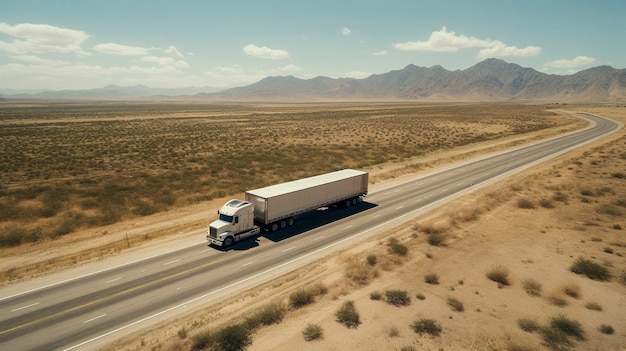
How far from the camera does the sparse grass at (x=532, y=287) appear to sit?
1830cm

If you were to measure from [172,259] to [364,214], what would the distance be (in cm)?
1845

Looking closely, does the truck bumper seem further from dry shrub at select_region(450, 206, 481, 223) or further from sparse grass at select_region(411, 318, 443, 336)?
dry shrub at select_region(450, 206, 481, 223)

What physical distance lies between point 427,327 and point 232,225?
16658 millimetres

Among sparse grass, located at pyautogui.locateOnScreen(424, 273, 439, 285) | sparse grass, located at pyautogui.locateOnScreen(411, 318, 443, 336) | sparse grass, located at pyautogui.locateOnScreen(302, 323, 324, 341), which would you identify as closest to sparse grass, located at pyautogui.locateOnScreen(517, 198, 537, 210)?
sparse grass, located at pyautogui.locateOnScreen(424, 273, 439, 285)

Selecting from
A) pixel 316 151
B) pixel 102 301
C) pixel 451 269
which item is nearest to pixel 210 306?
pixel 102 301

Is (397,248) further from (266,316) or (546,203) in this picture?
(546,203)

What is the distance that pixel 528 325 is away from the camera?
1538 cm

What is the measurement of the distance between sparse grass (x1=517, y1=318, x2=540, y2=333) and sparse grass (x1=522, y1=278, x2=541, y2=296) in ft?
9.88

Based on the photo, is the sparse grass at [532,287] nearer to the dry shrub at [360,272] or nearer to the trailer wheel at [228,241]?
the dry shrub at [360,272]

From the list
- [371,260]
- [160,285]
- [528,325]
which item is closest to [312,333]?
[371,260]

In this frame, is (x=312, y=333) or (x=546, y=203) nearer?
(x=312, y=333)

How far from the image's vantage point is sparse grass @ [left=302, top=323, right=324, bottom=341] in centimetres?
1509

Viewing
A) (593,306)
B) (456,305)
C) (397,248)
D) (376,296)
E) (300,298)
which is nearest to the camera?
(593,306)

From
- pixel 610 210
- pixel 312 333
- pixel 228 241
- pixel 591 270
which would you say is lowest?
pixel 228 241
